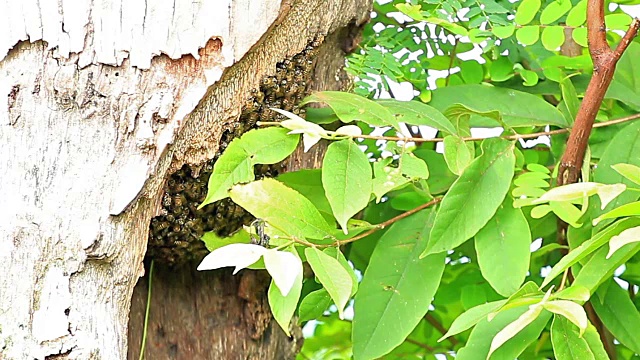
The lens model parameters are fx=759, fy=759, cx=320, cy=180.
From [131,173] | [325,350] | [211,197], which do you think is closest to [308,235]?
[211,197]

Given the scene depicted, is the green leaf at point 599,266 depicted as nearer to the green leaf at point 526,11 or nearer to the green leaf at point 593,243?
the green leaf at point 593,243

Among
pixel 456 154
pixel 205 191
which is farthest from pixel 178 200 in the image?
pixel 456 154

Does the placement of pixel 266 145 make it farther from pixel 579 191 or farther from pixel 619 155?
pixel 619 155

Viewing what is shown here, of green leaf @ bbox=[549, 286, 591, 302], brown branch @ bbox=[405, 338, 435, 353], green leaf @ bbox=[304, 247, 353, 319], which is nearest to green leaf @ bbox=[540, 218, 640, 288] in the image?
green leaf @ bbox=[549, 286, 591, 302]

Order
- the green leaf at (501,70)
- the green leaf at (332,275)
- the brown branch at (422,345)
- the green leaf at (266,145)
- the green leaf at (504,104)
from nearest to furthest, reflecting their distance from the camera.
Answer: the green leaf at (332,275) → the green leaf at (266,145) → the green leaf at (504,104) → the green leaf at (501,70) → the brown branch at (422,345)

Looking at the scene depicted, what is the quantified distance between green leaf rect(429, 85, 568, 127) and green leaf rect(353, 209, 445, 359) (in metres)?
0.21

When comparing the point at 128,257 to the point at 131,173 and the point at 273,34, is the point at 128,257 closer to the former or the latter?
the point at 131,173

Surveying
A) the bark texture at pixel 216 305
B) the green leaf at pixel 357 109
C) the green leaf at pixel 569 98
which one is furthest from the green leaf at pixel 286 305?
the green leaf at pixel 569 98

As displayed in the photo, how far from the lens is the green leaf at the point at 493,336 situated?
3.11 ft

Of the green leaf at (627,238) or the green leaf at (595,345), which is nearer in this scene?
the green leaf at (627,238)

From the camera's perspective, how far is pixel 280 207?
3.06 feet

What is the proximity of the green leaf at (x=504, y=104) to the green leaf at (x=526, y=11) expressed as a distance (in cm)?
12

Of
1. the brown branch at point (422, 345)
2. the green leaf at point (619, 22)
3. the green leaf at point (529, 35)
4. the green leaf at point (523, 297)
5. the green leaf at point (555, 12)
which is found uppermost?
the green leaf at point (555, 12)

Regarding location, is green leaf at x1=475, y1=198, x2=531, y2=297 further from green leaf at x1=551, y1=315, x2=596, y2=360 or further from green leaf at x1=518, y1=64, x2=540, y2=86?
green leaf at x1=518, y1=64, x2=540, y2=86
